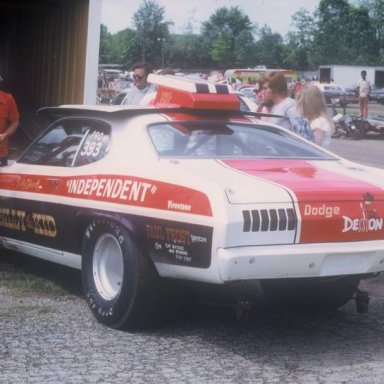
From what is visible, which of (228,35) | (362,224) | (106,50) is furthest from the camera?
(106,50)

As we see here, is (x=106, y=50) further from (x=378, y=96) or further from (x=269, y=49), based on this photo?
(x=378, y=96)

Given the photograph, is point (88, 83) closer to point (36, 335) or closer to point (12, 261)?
point (12, 261)

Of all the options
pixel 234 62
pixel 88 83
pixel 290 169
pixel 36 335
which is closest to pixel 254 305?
pixel 290 169

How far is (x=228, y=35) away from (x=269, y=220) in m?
96.6

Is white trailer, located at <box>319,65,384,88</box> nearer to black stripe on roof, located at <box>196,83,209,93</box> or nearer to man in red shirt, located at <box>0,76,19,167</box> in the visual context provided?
man in red shirt, located at <box>0,76,19,167</box>

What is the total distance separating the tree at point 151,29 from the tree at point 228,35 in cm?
832

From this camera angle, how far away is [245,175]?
17.4ft

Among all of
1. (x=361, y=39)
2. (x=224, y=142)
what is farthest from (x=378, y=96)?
(x=224, y=142)

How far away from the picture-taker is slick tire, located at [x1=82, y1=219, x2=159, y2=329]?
5.35m

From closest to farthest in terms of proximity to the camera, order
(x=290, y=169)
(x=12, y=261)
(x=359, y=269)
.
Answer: (x=359, y=269)
(x=290, y=169)
(x=12, y=261)

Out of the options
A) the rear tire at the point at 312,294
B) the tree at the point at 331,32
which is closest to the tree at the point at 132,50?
the tree at the point at 331,32

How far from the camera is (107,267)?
581cm

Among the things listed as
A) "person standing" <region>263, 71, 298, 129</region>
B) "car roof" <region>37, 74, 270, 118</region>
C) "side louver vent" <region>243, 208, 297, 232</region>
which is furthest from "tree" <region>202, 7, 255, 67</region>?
"side louver vent" <region>243, 208, 297, 232</region>

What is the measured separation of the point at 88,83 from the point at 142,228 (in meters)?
6.57
